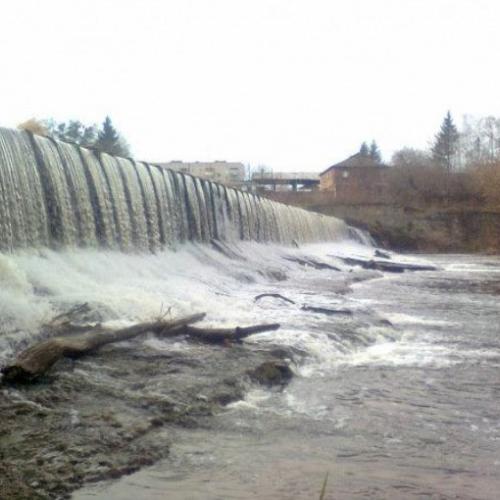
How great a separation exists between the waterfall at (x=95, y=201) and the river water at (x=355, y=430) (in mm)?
6125

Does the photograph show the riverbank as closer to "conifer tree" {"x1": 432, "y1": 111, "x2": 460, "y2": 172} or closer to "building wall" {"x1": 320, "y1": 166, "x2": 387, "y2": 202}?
"building wall" {"x1": 320, "y1": 166, "x2": 387, "y2": 202}

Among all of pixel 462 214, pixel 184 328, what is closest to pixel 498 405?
pixel 184 328

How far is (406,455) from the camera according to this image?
16.4 feet

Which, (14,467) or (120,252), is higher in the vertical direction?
(120,252)

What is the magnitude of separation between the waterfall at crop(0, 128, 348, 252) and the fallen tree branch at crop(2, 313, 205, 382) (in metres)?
4.60

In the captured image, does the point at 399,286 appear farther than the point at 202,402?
Yes

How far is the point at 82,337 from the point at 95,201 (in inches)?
357

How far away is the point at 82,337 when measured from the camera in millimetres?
7641

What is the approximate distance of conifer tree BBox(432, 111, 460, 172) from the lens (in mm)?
90188

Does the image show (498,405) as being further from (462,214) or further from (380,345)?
(462,214)

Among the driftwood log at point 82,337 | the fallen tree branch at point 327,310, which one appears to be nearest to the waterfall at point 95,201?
the driftwood log at point 82,337

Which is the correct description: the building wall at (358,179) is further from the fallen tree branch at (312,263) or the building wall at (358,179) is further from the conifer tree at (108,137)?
the fallen tree branch at (312,263)

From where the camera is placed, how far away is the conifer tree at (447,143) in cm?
9019

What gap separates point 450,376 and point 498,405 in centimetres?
116
